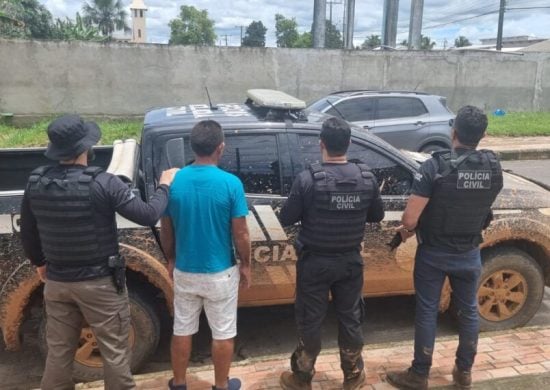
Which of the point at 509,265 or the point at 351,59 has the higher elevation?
the point at 351,59

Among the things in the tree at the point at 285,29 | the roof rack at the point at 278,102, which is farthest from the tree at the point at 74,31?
the tree at the point at 285,29

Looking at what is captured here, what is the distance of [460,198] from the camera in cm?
301

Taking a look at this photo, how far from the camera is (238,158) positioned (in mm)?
3680

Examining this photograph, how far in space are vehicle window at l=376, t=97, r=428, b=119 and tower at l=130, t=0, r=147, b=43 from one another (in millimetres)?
81454

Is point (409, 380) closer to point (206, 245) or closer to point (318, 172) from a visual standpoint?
point (318, 172)

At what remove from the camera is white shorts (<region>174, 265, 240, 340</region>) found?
2844 millimetres

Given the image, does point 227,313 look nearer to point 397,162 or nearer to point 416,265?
point 416,265

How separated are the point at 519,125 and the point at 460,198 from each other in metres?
13.9

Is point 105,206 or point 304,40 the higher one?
point 304,40

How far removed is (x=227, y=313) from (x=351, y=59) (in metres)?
14.3

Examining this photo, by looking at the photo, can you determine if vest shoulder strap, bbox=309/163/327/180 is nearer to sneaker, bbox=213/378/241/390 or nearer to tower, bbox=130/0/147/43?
sneaker, bbox=213/378/241/390

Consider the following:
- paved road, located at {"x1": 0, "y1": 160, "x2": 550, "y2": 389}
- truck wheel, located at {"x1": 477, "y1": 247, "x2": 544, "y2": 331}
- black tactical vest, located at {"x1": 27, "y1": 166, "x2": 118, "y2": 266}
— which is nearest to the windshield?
paved road, located at {"x1": 0, "y1": 160, "x2": 550, "y2": 389}

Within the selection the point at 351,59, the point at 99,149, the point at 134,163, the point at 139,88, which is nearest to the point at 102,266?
the point at 134,163

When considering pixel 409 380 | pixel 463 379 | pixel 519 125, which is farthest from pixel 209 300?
pixel 519 125
